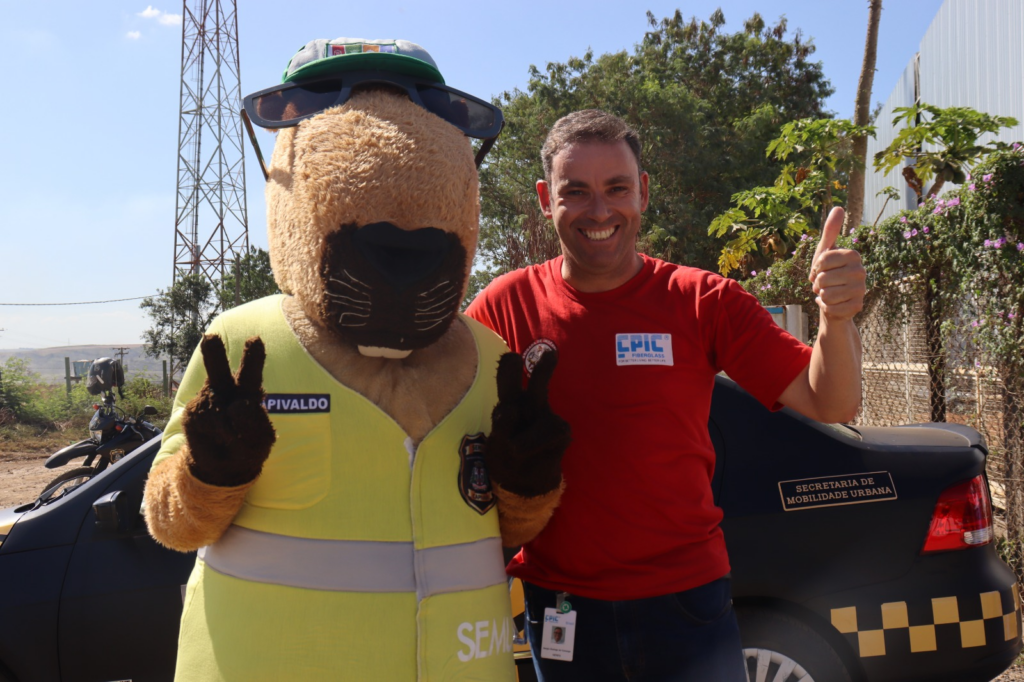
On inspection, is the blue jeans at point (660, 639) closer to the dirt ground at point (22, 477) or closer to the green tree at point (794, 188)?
the green tree at point (794, 188)

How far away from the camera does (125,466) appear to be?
293 centimetres

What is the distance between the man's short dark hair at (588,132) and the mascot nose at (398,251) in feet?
2.15

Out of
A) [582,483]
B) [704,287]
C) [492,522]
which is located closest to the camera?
[492,522]

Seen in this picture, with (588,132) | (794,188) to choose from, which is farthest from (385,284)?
(794,188)

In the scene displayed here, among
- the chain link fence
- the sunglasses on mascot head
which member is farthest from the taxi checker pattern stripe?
the sunglasses on mascot head

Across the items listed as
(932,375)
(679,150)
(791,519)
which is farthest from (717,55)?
(791,519)

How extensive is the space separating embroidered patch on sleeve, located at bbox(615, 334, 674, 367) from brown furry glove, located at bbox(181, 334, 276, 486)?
3.03 ft

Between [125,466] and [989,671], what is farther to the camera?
[125,466]

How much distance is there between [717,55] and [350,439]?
2149 cm

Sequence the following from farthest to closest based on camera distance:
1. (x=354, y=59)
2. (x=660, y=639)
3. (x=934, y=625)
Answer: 1. (x=934, y=625)
2. (x=660, y=639)
3. (x=354, y=59)

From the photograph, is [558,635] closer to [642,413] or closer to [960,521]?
[642,413]

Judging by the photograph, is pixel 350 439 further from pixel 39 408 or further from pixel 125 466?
pixel 39 408

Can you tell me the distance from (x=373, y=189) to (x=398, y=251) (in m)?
0.14

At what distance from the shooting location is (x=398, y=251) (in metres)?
1.54
